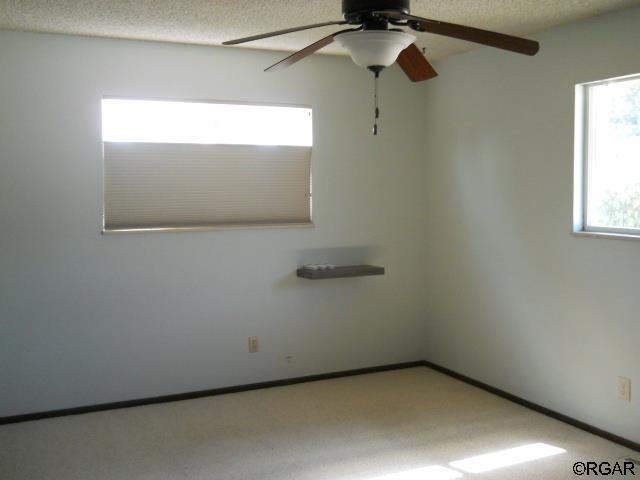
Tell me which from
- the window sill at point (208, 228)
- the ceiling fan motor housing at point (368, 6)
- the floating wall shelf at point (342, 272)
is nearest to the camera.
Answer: the ceiling fan motor housing at point (368, 6)

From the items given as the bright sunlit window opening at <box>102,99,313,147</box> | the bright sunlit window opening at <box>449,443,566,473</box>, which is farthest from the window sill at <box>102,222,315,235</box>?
the bright sunlit window opening at <box>449,443,566,473</box>

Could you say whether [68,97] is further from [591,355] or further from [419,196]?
[591,355]

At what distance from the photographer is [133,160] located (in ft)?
14.4

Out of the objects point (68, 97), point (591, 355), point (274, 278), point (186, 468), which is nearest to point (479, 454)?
point (591, 355)

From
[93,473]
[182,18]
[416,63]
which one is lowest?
[93,473]

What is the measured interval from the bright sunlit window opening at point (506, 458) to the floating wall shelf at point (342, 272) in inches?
63.4

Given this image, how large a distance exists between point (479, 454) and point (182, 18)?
2913mm

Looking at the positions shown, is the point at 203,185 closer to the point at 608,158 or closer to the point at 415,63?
the point at 415,63

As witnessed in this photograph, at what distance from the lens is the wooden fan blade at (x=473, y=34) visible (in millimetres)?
2309

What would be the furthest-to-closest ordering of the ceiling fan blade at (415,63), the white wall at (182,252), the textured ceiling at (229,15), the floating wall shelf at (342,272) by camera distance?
the floating wall shelf at (342,272), the white wall at (182,252), the textured ceiling at (229,15), the ceiling fan blade at (415,63)

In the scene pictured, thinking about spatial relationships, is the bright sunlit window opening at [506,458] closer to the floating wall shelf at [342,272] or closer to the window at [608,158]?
the window at [608,158]

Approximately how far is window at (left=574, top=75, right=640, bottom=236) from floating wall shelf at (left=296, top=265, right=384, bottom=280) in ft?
4.90

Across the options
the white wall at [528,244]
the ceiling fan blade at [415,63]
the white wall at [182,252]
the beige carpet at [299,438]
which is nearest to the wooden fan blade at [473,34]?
the ceiling fan blade at [415,63]

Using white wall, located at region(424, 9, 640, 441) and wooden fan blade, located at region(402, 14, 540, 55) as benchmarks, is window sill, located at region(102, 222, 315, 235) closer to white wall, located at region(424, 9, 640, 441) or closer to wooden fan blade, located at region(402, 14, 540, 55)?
white wall, located at region(424, 9, 640, 441)
